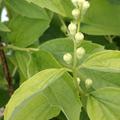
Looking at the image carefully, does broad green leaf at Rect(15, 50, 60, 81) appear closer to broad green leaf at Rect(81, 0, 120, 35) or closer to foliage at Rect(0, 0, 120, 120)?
foliage at Rect(0, 0, 120, 120)

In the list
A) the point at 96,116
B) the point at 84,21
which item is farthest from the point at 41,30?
the point at 96,116

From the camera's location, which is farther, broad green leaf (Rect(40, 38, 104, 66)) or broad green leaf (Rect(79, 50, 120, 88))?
broad green leaf (Rect(40, 38, 104, 66))

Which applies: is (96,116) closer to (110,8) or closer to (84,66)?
(84,66)

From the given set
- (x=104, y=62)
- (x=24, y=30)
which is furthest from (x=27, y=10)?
(x=104, y=62)

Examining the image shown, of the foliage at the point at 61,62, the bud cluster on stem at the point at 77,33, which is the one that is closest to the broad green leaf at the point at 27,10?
the foliage at the point at 61,62

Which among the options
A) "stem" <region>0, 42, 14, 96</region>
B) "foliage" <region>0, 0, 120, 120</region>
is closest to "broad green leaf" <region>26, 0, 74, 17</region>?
"foliage" <region>0, 0, 120, 120</region>

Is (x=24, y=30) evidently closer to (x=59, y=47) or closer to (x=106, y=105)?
(x=59, y=47)
